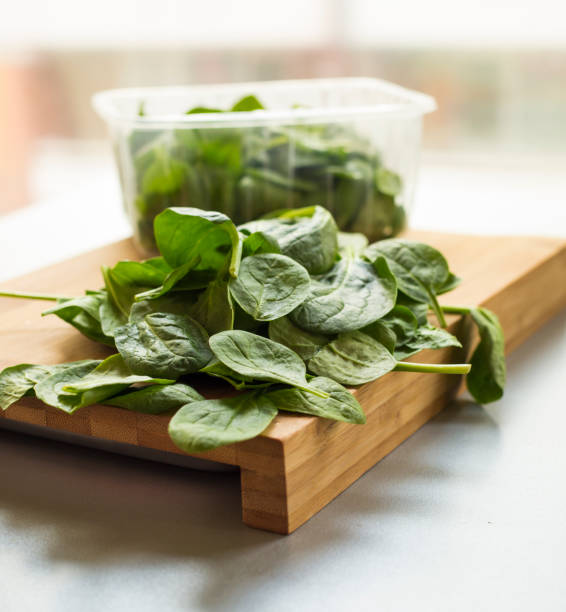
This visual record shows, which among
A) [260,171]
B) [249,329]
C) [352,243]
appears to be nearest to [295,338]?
[249,329]

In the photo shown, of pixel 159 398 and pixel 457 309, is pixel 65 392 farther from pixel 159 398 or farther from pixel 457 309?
pixel 457 309

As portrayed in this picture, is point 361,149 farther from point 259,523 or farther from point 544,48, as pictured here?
point 544,48

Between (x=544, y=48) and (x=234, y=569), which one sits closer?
(x=234, y=569)

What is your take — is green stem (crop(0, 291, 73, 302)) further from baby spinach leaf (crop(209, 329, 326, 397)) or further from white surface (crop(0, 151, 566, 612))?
baby spinach leaf (crop(209, 329, 326, 397))

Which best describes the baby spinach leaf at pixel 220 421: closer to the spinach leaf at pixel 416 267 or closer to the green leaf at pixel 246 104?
the spinach leaf at pixel 416 267

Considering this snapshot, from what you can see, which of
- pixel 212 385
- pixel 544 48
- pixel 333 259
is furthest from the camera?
pixel 544 48

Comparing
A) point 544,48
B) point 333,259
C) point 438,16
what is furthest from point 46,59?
point 333,259

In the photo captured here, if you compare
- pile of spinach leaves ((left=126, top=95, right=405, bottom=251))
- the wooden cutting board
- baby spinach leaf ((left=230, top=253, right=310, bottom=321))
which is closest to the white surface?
the wooden cutting board
